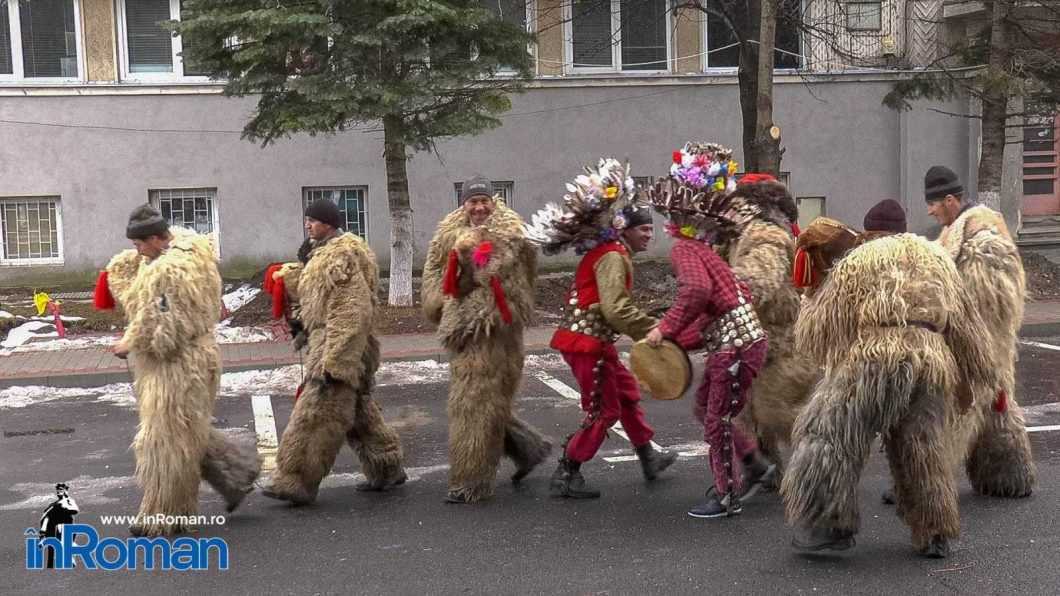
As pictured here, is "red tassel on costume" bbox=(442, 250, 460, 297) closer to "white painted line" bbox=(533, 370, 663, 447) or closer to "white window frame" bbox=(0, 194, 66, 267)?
"white painted line" bbox=(533, 370, 663, 447)

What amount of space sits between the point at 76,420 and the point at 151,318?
14.2ft

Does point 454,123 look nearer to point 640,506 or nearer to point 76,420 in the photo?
point 76,420

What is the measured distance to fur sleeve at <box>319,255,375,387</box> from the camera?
20.7 ft

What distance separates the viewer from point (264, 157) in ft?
58.6

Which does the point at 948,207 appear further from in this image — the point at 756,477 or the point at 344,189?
the point at 344,189

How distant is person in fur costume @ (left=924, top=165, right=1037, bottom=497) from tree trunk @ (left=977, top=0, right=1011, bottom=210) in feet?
32.3

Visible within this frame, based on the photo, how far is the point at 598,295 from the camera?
246 inches

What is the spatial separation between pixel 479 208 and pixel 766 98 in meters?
8.38

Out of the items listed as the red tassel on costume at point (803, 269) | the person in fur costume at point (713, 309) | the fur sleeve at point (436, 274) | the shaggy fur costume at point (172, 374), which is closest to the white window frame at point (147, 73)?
the fur sleeve at point (436, 274)

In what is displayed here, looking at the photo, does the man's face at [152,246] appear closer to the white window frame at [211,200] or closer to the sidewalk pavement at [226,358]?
the sidewalk pavement at [226,358]

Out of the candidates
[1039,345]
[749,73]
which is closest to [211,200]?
[749,73]

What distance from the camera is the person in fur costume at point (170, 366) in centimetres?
572

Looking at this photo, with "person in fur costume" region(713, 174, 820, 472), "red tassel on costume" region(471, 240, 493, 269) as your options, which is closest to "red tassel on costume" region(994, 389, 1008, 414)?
"person in fur costume" region(713, 174, 820, 472)

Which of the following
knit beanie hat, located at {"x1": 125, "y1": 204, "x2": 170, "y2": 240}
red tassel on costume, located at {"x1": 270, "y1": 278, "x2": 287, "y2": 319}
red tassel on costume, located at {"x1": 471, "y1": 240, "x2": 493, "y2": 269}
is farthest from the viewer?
red tassel on costume, located at {"x1": 270, "y1": 278, "x2": 287, "y2": 319}
